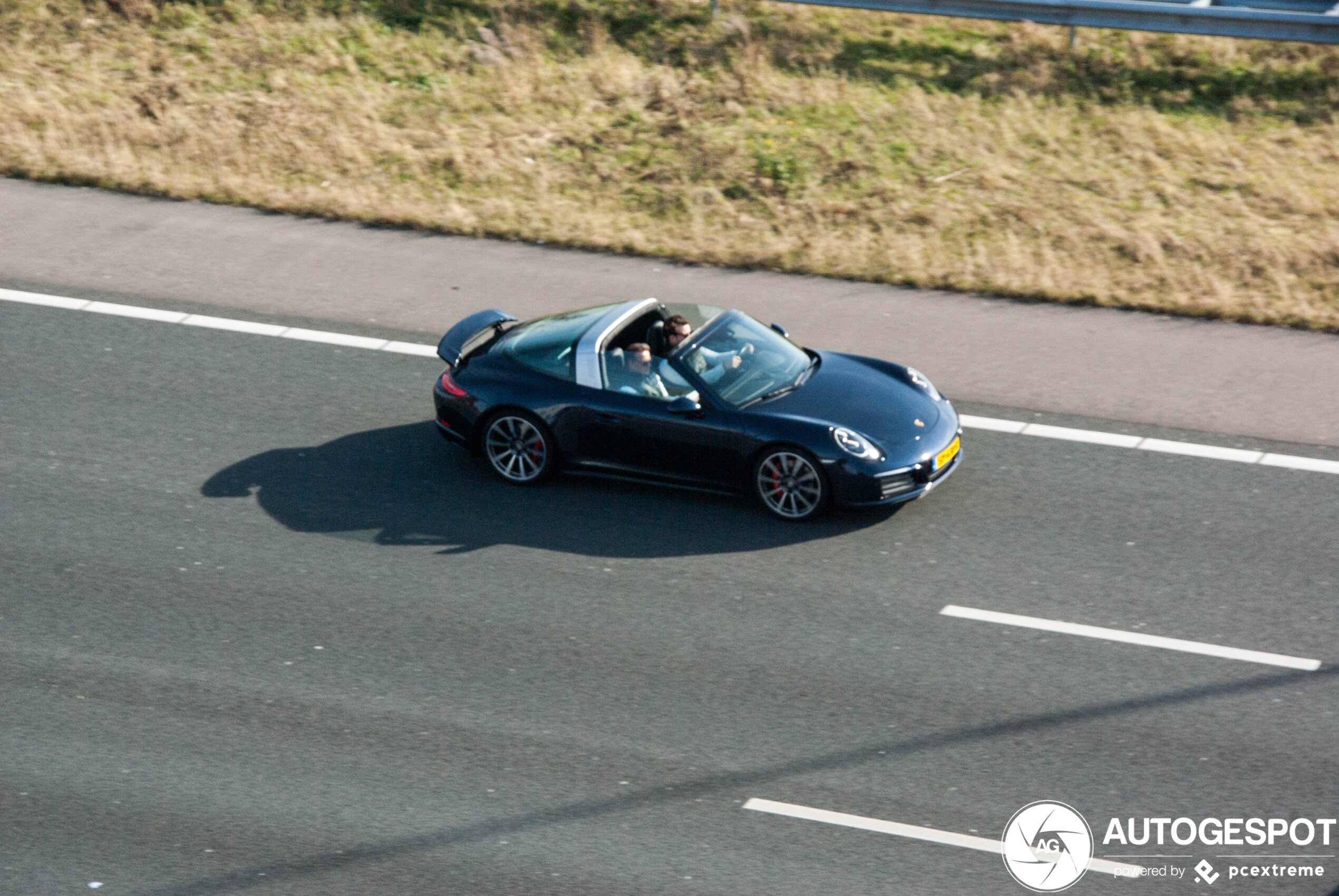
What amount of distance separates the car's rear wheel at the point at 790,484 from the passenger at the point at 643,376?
2.79 ft

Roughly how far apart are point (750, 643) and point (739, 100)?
10.1 meters

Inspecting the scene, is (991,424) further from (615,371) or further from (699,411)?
(615,371)

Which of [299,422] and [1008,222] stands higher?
[1008,222]

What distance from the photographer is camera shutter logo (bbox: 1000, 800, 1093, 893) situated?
291 inches

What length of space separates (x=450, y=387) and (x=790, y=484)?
2627 mm

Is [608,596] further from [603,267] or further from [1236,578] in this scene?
[603,267]

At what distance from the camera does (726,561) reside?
33.0 feet

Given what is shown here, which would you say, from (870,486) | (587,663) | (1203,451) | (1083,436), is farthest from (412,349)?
(1203,451)

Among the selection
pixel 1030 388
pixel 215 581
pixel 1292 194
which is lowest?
pixel 215 581

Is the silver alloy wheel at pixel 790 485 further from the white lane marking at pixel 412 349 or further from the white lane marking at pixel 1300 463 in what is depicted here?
the white lane marking at pixel 412 349

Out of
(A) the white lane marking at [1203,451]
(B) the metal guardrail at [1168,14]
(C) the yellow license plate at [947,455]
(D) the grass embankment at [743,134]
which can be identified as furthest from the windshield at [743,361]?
(B) the metal guardrail at [1168,14]

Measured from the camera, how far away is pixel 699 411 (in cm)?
1038

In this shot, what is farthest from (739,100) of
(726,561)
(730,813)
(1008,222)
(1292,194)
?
(730,813)

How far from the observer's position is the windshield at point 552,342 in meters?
10.7
